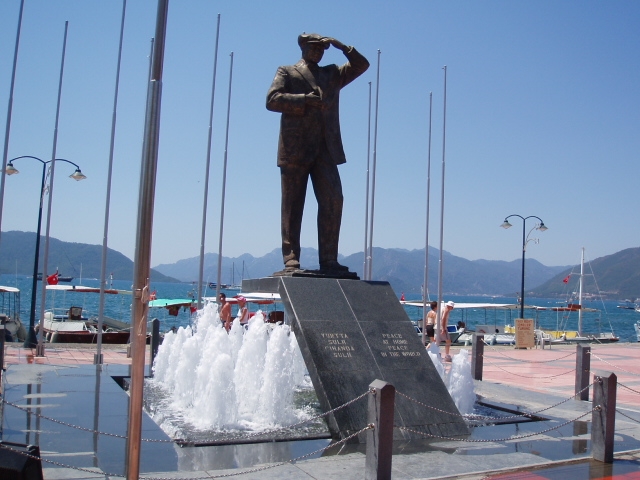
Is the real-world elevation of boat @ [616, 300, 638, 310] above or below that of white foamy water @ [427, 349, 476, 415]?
above

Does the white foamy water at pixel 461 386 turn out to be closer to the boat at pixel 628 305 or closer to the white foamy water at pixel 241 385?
the white foamy water at pixel 241 385

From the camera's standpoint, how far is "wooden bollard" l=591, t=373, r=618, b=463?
6418 millimetres

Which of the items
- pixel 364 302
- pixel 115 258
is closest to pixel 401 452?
pixel 364 302

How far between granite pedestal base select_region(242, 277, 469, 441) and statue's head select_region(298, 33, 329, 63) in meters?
3.08

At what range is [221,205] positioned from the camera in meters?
20.7

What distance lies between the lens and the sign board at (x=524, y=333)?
22.4 m

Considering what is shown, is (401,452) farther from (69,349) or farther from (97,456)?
(69,349)

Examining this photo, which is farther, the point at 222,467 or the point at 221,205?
the point at 221,205

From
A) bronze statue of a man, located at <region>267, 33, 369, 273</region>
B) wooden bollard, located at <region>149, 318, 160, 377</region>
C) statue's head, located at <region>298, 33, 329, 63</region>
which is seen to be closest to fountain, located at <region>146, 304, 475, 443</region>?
bronze statue of a man, located at <region>267, 33, 369, 273</region>

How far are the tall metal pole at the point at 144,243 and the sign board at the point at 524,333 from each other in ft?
64.6

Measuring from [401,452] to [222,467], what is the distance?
5.71 feet

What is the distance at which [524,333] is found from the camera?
73.9 ft

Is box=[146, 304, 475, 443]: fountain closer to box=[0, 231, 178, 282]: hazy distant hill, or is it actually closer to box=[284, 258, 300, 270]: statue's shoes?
box=[284, 258, 300, 270]: statue's shoes

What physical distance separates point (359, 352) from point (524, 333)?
16.4m
